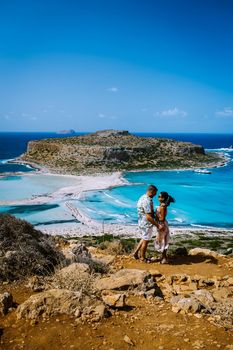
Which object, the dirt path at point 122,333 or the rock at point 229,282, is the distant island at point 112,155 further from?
the dirt path at point 122,333

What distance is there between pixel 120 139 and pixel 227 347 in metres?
105

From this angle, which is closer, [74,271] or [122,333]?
[122,333]

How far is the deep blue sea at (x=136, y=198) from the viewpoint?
44000mm

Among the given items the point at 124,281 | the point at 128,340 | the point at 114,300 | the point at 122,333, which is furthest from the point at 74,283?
the point at 128,340

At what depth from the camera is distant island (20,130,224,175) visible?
88.6 metres

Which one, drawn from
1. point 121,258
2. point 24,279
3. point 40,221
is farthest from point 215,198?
point 24,279

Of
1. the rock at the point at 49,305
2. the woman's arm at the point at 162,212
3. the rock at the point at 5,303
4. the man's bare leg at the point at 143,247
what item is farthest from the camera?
the man's bare leg at the point at 143,247

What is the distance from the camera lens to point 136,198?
2185 inches

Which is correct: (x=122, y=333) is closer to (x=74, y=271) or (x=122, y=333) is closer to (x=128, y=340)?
(x=128, y=340)

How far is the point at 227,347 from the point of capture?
466cm

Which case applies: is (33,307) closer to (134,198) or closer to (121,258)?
(121,258)

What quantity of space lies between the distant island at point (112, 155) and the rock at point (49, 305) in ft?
246

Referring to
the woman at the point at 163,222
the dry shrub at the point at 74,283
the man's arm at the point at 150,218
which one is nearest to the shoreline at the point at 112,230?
the woman at the point at 163,222

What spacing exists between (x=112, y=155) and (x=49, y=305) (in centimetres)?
8777
